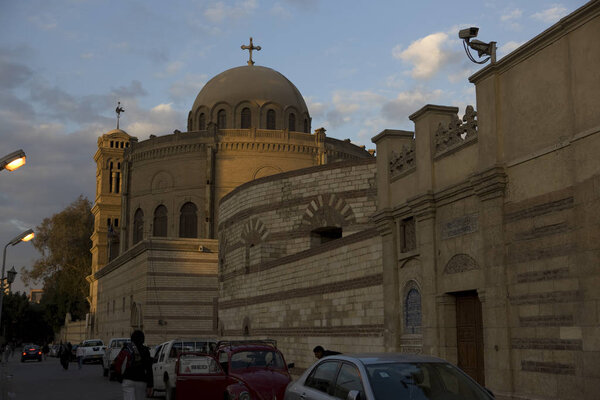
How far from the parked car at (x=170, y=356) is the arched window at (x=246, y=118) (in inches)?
1399

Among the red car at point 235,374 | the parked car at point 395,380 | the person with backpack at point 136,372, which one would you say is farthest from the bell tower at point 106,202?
the parked car at point 395,380

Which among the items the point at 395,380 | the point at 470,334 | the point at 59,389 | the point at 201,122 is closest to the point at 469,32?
the point at 470,334

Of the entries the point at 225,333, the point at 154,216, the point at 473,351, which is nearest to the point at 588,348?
the point at 473,351

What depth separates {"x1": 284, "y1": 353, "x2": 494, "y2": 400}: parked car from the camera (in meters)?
6.53

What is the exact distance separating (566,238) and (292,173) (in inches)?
676

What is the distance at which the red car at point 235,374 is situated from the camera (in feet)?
37.3

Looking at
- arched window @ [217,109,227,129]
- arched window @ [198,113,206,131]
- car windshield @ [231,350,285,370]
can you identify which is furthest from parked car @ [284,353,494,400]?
arched window @ [198,113,206,131]

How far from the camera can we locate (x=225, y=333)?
30609 mm

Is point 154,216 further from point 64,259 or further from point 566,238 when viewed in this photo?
point 566,238

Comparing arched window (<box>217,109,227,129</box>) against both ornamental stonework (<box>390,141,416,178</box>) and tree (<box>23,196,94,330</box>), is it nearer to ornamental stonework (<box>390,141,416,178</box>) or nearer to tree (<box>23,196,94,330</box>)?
tree (<box>23,196,94,330</box>)

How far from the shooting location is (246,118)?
51281 millimetres

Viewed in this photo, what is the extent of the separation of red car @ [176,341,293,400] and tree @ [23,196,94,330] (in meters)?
60.1

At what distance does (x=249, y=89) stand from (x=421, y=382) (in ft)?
153

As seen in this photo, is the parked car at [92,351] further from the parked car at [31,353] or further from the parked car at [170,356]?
the parked car at [170,356]
